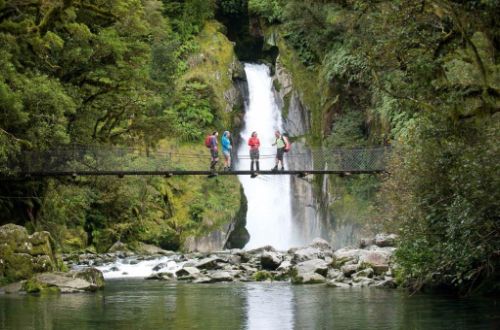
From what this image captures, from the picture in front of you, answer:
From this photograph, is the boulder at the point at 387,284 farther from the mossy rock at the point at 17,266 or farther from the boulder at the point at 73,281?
the mossy rock at the point at 17,266

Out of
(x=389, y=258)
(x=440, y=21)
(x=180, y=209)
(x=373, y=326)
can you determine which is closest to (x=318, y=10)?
(x=180, y=209)

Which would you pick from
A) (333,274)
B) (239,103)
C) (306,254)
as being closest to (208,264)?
(306,254)

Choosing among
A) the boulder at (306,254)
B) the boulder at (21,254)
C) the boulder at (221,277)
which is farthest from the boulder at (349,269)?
the boulder at (21,254)

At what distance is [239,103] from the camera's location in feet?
134

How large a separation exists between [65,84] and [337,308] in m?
13.2

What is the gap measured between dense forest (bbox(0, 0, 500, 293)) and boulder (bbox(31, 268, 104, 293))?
3.49m

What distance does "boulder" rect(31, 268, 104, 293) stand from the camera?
18.8 meters

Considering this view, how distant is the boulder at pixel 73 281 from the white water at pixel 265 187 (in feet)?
59.9

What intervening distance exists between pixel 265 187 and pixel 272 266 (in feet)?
52.2

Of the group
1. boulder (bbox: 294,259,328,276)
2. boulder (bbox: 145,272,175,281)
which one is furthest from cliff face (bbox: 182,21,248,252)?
boulder (bbox: 294,259,328,276)

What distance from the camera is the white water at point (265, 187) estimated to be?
38.5m

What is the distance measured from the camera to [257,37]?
148 ft

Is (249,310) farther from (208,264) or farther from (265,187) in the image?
(265,187)

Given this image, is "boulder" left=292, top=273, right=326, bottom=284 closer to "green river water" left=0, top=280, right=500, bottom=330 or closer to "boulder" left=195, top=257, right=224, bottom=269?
"green river water" left=0, top=280, right=500, bottom=330
